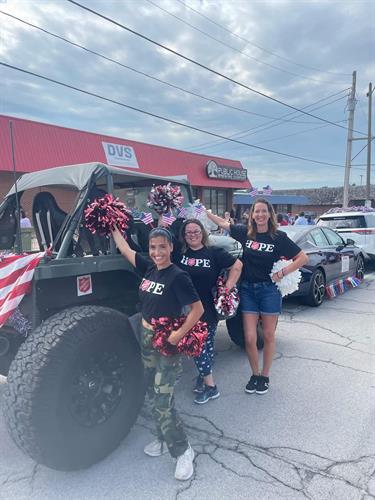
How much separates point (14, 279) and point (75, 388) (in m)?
0.80

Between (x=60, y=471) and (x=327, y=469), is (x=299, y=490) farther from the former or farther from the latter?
(x=60, y=471)

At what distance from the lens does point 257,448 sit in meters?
2.78

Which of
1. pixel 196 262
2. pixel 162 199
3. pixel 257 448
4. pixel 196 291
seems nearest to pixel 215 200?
pixel 162 199

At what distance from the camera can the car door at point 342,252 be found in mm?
7719

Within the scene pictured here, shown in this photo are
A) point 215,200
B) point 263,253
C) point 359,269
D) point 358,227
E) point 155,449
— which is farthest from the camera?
point 215,200

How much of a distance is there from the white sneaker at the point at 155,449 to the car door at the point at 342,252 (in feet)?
19.5

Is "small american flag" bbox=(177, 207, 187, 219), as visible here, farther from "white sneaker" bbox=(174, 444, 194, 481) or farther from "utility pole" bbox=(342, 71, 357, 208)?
"utility pole" bbox=(342, 71, 357, 208)

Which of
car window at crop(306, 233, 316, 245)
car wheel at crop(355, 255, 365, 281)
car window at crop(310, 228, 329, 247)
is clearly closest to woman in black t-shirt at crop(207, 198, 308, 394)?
car window at crop(306, 233, 316, 245)

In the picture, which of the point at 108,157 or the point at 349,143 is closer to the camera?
the point at 108,157

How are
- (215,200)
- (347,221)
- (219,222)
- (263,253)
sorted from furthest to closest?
(215,200), (347,221), (219,222), (263,253)

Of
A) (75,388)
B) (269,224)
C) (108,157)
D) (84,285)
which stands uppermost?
(108,157)

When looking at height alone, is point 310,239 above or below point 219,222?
below

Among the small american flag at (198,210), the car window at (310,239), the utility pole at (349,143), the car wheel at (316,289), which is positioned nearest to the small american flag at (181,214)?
the small american flag at (198,210)

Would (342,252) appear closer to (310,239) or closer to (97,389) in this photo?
(310,239)
